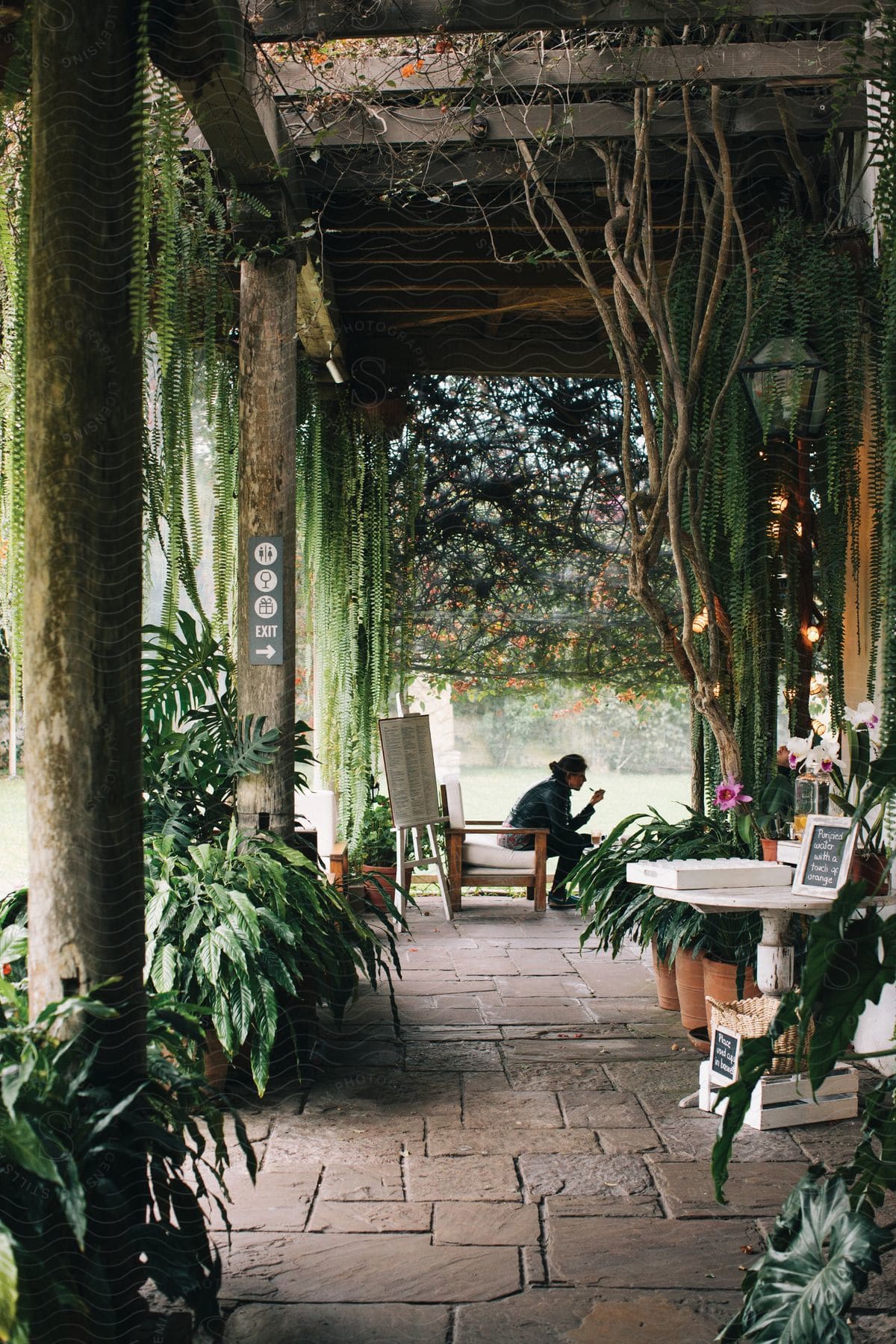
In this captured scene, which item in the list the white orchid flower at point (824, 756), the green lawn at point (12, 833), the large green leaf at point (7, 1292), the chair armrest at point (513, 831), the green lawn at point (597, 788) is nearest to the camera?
the large green leaf at point (7, 1292)

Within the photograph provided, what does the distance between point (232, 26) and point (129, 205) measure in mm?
563

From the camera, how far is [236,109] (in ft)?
9.46

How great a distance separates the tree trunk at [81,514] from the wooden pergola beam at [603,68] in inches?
62.2

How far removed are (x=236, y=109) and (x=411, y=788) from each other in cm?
382

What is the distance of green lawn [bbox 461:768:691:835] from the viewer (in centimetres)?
757

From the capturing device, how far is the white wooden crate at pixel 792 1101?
322cm

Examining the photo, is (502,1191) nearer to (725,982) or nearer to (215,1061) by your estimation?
(215,1061)

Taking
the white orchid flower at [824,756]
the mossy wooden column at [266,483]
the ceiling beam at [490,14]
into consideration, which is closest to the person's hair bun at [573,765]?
the white orchid flower at [824,756]

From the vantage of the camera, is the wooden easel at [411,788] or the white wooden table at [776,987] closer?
the white wooden table at [776,987]

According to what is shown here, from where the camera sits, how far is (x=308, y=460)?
197 inches

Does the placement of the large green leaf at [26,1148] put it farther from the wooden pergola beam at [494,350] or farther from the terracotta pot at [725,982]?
the wooden pergola beam at [494,350]

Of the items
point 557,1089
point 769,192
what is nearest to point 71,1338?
point 557,1089

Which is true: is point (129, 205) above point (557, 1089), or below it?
above

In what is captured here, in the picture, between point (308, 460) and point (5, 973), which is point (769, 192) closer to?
point (308, 460)
